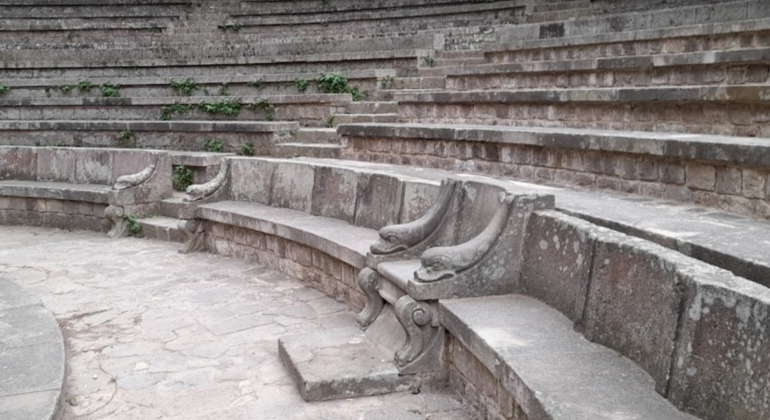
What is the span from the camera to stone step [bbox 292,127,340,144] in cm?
908

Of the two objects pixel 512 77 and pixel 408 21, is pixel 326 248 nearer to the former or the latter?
pixel 512 77

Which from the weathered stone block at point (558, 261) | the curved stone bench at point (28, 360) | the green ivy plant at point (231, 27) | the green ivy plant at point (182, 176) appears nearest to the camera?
the weathered stone block at point (558, 261)

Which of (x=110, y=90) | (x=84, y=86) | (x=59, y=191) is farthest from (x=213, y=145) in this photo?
(x=84, y=86)

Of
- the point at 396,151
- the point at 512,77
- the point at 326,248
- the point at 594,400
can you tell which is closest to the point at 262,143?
the point at 396,151

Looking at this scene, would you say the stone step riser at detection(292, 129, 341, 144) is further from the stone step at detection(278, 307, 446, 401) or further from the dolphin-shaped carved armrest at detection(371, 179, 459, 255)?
the stone step at detection(278, 307, 446, 401)

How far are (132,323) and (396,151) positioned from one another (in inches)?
146

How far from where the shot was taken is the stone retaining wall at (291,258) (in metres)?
5.22

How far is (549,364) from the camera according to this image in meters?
2.73

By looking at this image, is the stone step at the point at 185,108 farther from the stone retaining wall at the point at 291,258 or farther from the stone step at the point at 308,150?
the stone retaining wall at the point at 291,258

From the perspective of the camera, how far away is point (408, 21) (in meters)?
13.5

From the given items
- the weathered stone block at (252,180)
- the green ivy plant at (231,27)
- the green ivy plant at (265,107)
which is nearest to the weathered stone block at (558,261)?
the weathered stone block at (252,180)

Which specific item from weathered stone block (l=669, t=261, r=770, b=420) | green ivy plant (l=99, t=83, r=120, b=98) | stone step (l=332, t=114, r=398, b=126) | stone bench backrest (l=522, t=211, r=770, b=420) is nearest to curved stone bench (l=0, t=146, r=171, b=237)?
green ivy plant (l=99, t=83, r=120, b=98)

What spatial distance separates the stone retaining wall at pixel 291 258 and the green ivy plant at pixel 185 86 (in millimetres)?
4785

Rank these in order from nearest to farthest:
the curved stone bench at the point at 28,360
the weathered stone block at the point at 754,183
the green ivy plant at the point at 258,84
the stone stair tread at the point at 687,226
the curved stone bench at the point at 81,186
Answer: the stone stair tread at the point at 687,226
the curved stone bench at the point at 28,360
the weathered stone block at the point at 754,183
the curved stone bench at the point at 81,186
the green ivy plant at the point at 258,84
